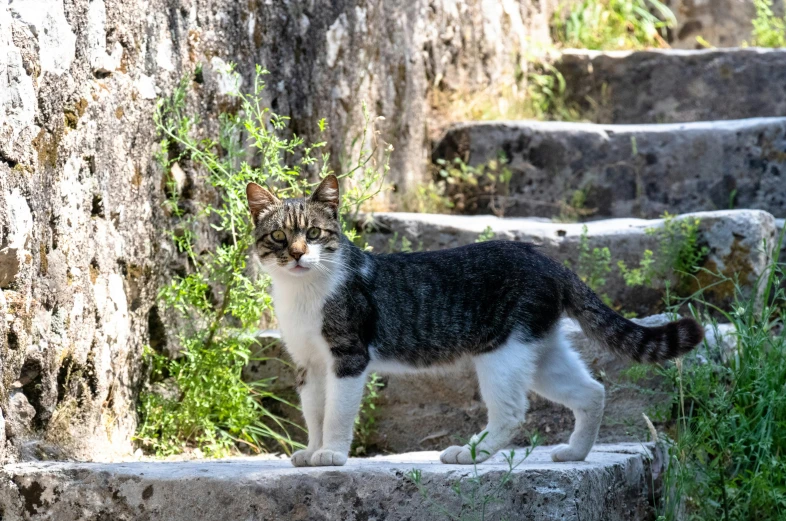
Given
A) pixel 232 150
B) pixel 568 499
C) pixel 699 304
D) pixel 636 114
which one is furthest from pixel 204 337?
pixel 636 114

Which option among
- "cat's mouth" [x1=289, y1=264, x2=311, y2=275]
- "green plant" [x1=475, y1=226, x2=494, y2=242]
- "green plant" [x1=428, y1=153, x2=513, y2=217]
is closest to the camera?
"cat's mouth" [x1=289, y1=264, x2=311, y2=275]

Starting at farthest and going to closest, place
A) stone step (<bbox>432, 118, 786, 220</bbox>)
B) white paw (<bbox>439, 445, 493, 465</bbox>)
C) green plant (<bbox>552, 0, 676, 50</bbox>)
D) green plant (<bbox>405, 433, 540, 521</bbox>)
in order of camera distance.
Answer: green plant (<bbox>552, 0, 676, 50</bbox>)
stone step (<bbox>432, 118, 786, 220</bbox>)
white paw (<bbox>439, 445, 493, 465</bbox>)
green plant (<bbox>405, 433, 540, 521</bbox>)

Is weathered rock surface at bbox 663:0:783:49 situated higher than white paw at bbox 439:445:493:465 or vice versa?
weathered rock surface at bbox 663:0:783:49

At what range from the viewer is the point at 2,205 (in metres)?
2.89

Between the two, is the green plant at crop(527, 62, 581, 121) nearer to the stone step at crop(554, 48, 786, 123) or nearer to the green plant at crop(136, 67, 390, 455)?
the stone step at crop(554, 48, 786, 123)

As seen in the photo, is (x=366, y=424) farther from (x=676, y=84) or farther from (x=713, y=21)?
(x=713, y=21)

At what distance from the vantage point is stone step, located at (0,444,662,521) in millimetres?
2785

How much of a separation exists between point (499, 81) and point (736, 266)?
2.74 m

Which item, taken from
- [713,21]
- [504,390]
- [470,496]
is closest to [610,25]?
[713,21]

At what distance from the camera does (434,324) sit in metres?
3.45

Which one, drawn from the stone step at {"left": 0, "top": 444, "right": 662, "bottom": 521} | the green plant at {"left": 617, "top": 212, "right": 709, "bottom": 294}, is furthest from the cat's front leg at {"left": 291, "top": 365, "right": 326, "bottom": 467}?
the green plant at {"left": 617, "top": 212, "right": 709, "bottom": 294}

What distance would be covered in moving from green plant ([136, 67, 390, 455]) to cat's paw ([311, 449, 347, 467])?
33.7 inches

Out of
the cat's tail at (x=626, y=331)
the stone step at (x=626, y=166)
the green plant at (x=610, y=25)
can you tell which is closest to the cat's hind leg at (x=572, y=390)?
the cat's tail at (x=626, y=331)

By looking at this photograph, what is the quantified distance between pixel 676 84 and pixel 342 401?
439cm
